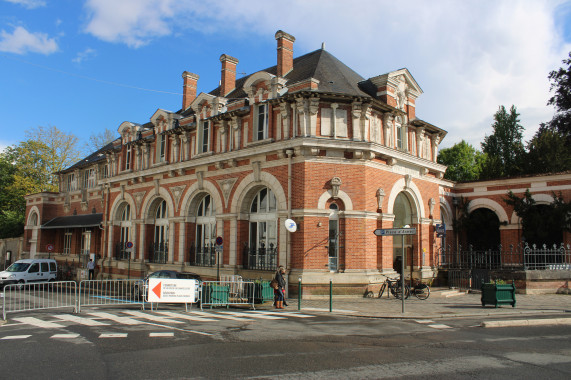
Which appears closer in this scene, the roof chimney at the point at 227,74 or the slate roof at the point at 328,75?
the slate roof at the point at 328,75

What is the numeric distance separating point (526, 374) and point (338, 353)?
308 cm

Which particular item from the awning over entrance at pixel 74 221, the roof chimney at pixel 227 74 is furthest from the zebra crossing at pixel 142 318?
the awning over entrance at pixel 74 221

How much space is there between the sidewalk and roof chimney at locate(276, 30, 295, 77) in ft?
38.6

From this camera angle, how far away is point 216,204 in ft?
74.8

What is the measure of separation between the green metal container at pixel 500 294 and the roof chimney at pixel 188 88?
2113cm

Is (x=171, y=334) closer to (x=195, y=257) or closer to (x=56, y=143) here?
(x=195, y=257)

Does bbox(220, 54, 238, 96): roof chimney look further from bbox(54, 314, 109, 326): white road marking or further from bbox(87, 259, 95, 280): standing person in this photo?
bbox(54, 314, 109, 326): white road marking

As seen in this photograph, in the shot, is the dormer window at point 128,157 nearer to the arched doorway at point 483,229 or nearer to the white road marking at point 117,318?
the white road marking at point 117,318

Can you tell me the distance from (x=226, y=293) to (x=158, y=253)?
12022 millimetres

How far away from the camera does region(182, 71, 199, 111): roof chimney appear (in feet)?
97.1

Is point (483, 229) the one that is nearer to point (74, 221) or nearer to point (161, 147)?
point (161, 147)

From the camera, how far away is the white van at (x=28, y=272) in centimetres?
2735

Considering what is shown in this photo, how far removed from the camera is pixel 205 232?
24.2 metres

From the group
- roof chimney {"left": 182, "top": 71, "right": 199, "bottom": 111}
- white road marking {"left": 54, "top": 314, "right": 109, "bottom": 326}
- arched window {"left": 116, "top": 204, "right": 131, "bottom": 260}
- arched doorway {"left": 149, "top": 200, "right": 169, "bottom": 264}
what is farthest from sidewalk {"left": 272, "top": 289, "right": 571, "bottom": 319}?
roof chimney {"left": 182, "top": 71, "right": 199, "bottom": 111}
